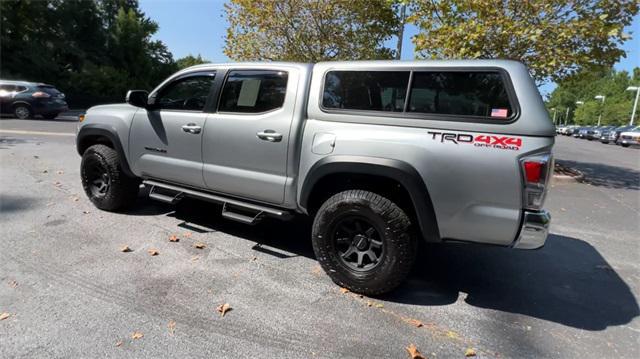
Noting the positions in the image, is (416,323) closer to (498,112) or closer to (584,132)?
(498,112)

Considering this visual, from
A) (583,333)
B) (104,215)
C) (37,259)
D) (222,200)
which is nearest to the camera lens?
(583,333)

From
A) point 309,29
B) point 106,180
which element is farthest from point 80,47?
point 106,180

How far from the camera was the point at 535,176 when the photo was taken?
2619 mm

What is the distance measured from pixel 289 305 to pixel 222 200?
1.43 metres

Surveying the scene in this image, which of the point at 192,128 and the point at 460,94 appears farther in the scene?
the point at 192,128

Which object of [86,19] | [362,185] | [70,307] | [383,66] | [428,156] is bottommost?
[70,307]

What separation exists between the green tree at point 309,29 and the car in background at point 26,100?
9.84 meters

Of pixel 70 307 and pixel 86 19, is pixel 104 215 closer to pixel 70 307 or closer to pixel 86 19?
pixel 70 307

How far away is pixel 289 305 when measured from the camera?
304 centimetres

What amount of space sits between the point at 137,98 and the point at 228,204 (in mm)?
1639

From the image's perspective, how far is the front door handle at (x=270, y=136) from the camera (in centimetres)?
347

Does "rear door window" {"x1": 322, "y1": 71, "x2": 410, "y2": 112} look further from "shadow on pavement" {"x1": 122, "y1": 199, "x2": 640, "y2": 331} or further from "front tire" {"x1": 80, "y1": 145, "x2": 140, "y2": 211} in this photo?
"front tire" {"x1": 80, "y1": 145, "x2": 140, "y2": 211}

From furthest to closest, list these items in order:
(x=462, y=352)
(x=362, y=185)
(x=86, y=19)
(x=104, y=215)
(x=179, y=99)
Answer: (x=86, y=19), (x=104, y=215), (x=179, y=99), (x=362, y=185), (x=462, y=352)

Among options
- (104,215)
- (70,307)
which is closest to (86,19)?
(104,215)
